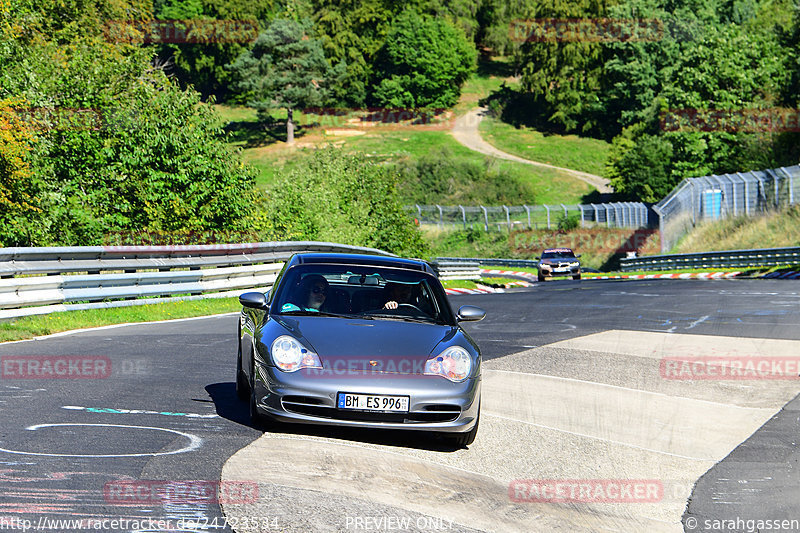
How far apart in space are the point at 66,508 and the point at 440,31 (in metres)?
118

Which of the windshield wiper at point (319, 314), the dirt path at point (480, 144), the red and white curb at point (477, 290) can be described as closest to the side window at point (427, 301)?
the windshield wiper at point (319, 314)

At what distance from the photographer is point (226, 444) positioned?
6.88 m

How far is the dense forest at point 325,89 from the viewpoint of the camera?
86.1 feet

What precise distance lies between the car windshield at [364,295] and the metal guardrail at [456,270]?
83.6 ft

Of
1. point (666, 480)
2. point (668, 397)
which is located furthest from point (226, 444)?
point (668, 397)

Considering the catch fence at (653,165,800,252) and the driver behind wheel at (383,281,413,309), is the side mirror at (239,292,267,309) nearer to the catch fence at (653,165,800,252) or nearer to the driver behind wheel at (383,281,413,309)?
the driver behind wheel at (383,281,413,309)

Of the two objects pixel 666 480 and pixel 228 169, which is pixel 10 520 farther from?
pixel 228 169

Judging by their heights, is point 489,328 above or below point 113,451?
below

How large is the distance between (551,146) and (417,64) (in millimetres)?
19669

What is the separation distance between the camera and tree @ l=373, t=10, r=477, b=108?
378 feet

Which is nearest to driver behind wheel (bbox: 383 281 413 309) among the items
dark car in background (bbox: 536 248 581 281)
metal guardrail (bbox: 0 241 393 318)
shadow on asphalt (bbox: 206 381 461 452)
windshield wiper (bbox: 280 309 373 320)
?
windshield wiper (bbox: 280 309 373 320)

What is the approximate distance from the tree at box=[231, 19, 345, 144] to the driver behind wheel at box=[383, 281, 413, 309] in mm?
95754

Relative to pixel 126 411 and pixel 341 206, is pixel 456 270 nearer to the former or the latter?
pixel 341 206
